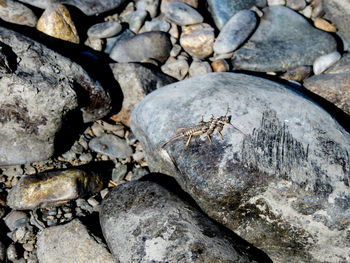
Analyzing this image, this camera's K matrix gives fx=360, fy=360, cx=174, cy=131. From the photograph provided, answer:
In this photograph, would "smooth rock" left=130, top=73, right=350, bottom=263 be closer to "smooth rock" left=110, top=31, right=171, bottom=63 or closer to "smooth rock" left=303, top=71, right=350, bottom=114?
"smooth rock" left=303, top=71, right=350, bottom=114

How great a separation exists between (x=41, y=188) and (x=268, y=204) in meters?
2.14

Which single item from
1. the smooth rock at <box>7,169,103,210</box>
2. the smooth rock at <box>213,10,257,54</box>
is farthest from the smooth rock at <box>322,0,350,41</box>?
the smooth rock at <box>7,169,103,210</box>

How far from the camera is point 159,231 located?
2949 mm

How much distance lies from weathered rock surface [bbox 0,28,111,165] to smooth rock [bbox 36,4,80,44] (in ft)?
2.81

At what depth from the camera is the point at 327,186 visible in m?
3.00

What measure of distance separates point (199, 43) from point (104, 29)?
134 cm

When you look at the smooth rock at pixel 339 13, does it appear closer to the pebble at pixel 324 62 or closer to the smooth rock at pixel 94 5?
the pebble at pixel 324 62

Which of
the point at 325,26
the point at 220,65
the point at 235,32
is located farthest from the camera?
the point at 325,26

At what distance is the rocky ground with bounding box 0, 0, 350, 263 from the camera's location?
3029 mm

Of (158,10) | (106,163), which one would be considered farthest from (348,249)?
(158,10)

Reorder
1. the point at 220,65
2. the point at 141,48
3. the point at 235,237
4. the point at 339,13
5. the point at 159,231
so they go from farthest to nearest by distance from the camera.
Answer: the point at 339,13 < the point at 141,48 < the point at 220,65 < the point at 235,237 < the point at 159,231

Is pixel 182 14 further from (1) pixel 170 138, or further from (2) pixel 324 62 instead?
(1) pixel 170 138

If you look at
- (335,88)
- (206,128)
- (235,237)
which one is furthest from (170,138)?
(335,88)

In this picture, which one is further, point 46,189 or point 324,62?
point 324,62
